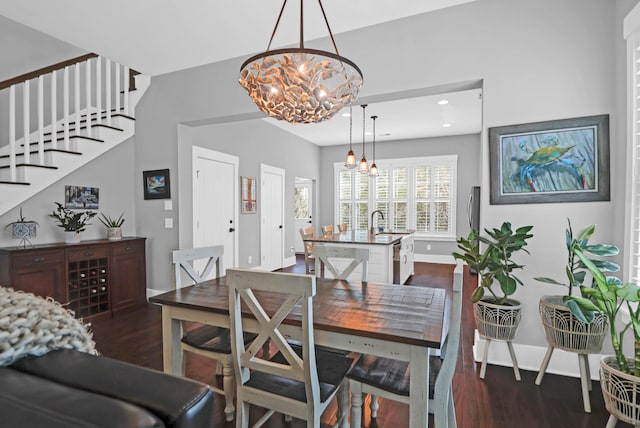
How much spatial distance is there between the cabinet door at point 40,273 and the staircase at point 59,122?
23.1 inches

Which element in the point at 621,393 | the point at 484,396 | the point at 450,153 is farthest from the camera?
the point at 450,153

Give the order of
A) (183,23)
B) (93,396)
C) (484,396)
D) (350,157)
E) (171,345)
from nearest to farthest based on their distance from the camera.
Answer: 1. (93,396)
2. (171,345)
3. (484,396)
4. (183,23)
5. (350,157)

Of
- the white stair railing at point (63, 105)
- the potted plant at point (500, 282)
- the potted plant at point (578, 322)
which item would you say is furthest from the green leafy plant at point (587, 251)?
the white stair railing at point (63, 105)

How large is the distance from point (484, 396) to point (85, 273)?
13.1ft

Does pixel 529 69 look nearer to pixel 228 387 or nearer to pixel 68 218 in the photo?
pixel 228 387

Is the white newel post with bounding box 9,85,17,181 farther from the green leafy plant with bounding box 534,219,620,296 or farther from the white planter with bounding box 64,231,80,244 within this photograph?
the green leafy plant with bounding box 534,219,620,296

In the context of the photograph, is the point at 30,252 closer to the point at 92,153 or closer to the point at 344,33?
the point at 92,153

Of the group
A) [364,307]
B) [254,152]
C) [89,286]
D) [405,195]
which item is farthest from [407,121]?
[89,286]

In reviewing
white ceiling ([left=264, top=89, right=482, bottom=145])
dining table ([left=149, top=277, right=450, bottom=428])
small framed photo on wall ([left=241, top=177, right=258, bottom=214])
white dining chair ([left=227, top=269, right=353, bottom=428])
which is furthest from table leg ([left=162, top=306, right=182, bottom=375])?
white ceiling ([left=264, top=89, right=482, bottom=145])

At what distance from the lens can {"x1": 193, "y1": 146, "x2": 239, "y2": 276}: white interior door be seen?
4496 millimetres

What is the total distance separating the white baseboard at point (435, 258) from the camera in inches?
283

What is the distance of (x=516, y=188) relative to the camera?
8.32ft

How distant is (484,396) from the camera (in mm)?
2156

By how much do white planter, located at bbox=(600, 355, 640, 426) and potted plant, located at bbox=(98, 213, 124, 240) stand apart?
4709 millimetres
